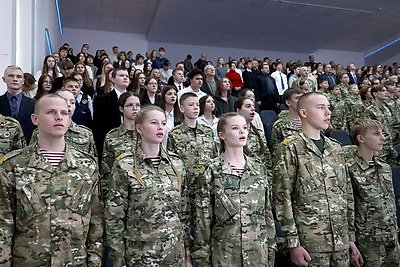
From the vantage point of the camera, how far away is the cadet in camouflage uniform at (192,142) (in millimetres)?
3424

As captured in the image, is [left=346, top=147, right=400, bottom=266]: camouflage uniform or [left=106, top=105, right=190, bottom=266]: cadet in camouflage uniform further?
[left=346, top=147, right=400, bottom=266]: camouflage uniform

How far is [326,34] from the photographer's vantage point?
1488 cm

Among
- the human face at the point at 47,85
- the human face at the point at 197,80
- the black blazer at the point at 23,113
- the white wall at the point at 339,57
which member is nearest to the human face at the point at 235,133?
the black blazer at the point at 23,113

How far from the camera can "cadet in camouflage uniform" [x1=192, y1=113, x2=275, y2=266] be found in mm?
2145

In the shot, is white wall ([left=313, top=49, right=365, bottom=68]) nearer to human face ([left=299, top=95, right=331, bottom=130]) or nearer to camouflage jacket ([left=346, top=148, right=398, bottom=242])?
camouflage jacket ([left=346, top=148, right=398, bottom=242])

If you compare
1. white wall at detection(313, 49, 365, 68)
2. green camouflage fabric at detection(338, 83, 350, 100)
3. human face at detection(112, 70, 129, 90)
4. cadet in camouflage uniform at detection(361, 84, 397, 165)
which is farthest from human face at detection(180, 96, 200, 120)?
white wall at detection(313, 49, 365, 68)

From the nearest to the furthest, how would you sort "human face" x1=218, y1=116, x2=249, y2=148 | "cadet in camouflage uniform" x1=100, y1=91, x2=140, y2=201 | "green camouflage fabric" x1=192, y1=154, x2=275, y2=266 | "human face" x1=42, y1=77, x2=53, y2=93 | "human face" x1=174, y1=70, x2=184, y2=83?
"green camouflage fabric" x1=192, y1=154, x2=275, y2=266 → "human face" x1=218, y1=116, x2=249, y2=148 → "cadet in camouflage uniform" x1=100, y1=91, x2=140, y2=201 → "human face" x1=42, y1=77, x2=53, y2=93 → "human face" x1=174, y1=70, x2=184, y2=83

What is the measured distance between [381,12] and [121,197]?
14.0 m

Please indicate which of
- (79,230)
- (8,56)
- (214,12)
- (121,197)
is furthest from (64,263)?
(214,12)

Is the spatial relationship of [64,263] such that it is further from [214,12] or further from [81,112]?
[214,12]

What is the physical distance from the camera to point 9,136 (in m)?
2.87

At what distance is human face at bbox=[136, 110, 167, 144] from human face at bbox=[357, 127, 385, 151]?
167 cm

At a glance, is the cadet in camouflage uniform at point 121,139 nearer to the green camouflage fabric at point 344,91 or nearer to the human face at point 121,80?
the human face at point 121,80

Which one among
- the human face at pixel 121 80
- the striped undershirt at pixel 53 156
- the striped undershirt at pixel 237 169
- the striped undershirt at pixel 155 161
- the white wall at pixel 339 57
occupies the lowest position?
the striped undershirt at pixel 237 169
